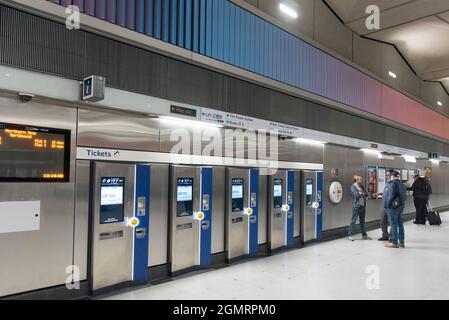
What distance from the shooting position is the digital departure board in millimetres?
3385

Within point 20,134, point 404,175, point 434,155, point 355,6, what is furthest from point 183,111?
point 434,155

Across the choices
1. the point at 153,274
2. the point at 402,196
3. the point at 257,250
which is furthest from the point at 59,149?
the point at 402,196

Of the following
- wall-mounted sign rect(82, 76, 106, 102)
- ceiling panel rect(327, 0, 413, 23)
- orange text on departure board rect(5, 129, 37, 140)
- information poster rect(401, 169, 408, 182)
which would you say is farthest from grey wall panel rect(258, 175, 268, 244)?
information poster rect(401, 169, 408, 182)

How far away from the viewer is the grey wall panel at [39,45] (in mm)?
3359

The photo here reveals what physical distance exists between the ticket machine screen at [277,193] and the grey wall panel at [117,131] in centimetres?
264

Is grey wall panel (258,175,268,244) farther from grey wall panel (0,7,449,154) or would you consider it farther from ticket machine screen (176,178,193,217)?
ticket machine screen (176,178,193,217)

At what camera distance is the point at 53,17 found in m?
3.64

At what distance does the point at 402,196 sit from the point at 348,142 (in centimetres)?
201

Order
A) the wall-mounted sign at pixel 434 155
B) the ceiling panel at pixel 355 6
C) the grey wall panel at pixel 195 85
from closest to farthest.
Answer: the grey wall panel at pixel 195 85
the ceiling panel at pixel 355 6
the wall-mounted sign at pixel 434 155

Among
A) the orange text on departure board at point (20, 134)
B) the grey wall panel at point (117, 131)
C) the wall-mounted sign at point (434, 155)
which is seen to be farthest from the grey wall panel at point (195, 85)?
the wall-mounted sign at point (434, 155)

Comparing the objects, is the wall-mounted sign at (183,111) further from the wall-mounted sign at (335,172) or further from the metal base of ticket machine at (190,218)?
the wall-mounted sign at (335,172)

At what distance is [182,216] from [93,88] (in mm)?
2161

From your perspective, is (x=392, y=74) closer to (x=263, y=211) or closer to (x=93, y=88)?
(x=263, y=211)

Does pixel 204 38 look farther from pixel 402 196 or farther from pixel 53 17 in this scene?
pixel 402 196
